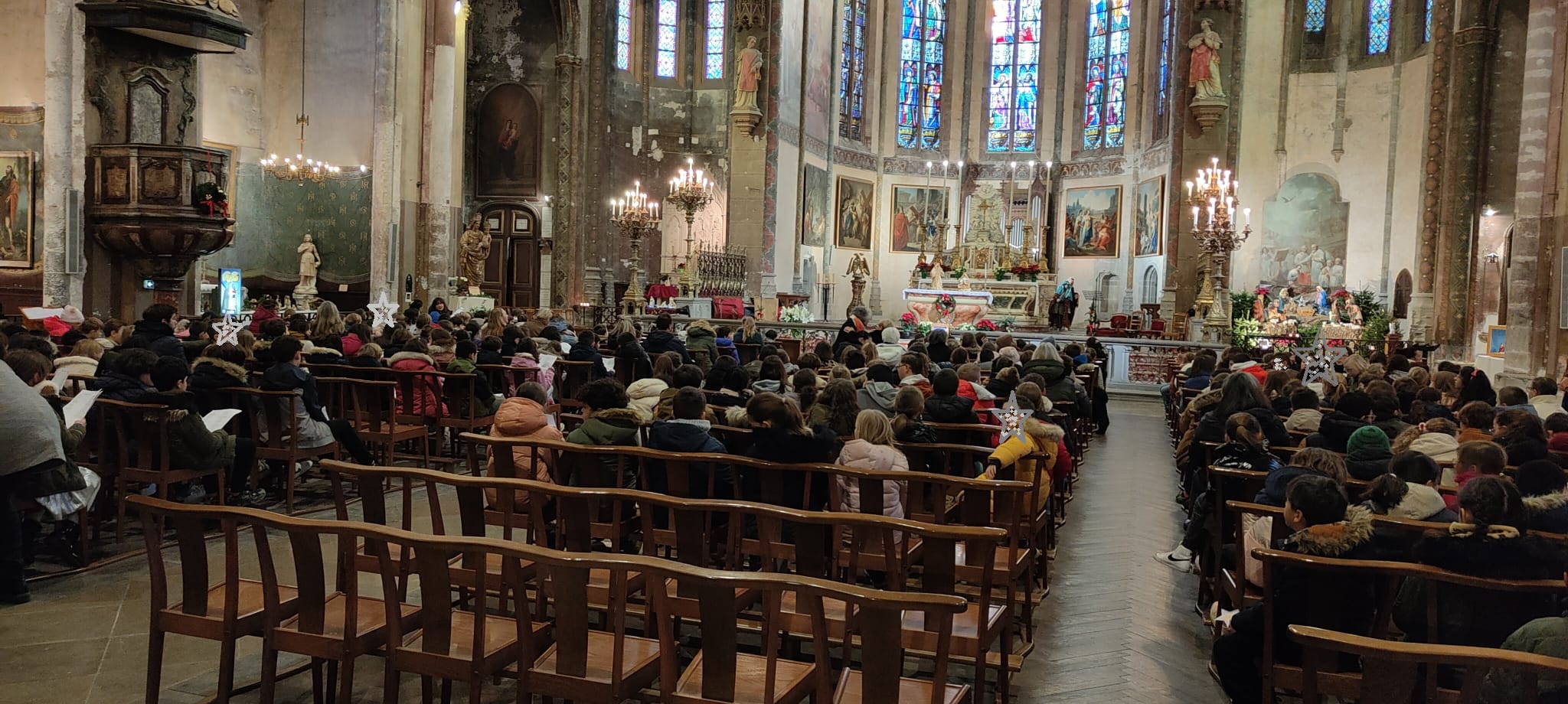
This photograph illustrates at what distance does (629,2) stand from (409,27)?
702 cm

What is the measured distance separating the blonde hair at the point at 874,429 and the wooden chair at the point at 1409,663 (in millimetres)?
2732

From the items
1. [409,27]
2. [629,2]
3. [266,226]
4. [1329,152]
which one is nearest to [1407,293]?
[1329,152]

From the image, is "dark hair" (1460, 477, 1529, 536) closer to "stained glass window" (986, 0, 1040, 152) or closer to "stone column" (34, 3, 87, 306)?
"stone column" (34, 3, 87, 306)

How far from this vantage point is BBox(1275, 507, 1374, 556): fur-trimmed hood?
3.83 meters

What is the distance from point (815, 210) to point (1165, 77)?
9.35 m

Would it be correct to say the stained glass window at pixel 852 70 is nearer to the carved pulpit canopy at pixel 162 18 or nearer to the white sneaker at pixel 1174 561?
the carved pulpit canopy at pixel 162 18

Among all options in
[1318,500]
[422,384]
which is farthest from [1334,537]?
[422,384]

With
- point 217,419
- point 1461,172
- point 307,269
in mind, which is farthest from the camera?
point 1461,172

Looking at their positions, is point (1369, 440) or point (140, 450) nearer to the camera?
point (1369, 440)

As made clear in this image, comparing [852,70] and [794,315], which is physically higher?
[852,70]

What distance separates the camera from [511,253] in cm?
2545

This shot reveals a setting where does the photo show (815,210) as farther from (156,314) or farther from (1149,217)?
(156,314)

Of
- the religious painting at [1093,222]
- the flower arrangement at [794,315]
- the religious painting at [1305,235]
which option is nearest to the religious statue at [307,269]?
the flower arrangement at [794,315]

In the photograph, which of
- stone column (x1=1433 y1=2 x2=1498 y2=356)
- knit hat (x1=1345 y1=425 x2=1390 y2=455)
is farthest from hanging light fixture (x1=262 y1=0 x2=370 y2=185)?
stone column (x1=1433 y1=2 x2=1498 y2=356)
